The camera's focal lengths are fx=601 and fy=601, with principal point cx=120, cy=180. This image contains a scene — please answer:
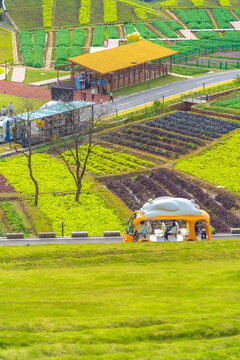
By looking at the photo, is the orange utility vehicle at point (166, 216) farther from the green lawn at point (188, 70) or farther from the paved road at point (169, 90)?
the green lawn at point (188, 70)

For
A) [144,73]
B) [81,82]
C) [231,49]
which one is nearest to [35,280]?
[81,82]

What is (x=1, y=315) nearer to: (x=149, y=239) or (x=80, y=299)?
(x=80, y=299)

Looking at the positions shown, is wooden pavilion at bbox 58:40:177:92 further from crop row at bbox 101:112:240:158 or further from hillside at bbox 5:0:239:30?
hillside at bbox 5:0:239:30

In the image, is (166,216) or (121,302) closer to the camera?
(121,302)

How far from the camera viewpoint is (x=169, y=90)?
76.6 meters

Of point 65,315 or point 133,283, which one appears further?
point 133,283

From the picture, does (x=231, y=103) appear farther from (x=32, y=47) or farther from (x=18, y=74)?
(x=32, y=47)

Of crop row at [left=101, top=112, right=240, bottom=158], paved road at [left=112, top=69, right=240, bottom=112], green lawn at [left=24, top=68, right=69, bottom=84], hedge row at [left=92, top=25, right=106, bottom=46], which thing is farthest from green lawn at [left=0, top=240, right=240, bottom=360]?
hedge row at [left=92, top=25, right=106, bottom=46]

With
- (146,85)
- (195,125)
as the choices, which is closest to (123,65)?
(146,85)

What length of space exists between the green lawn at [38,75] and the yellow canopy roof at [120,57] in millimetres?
7743

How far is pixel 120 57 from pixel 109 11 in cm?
4459

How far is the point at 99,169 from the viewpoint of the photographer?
4875 cm

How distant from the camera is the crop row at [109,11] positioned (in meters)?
115

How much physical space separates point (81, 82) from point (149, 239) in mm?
45212
